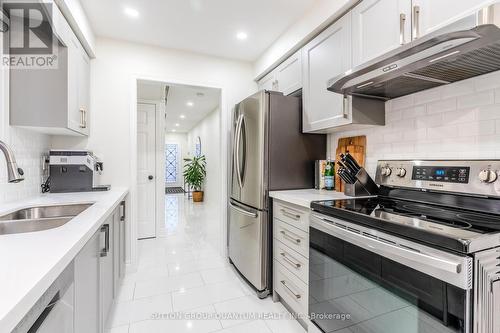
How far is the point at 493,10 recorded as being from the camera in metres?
0.92

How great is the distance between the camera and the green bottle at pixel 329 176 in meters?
2.23

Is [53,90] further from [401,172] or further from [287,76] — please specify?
[401,172]

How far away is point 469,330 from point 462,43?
106 cm

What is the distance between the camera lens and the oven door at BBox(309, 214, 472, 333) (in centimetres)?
85

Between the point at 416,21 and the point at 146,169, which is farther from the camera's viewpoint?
the point at 146,169

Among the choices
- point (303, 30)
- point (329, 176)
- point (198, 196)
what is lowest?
point (198, 196)

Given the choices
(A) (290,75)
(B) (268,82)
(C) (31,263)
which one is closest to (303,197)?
(A) (290,75)

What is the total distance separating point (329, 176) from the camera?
2.24 meters

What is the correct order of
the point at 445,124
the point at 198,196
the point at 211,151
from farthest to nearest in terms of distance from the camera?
1. the point at 198,196
2. the point at 211,151
3. the point at 445,124

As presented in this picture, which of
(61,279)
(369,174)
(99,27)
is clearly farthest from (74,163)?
(369,174)

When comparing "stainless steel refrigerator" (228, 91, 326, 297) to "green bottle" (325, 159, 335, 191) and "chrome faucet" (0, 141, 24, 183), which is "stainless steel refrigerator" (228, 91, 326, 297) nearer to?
"green bottle" (325, 159, 335, 191)

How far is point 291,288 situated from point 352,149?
4.01 ft

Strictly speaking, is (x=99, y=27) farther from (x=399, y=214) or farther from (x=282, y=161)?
(x=399, y=214)

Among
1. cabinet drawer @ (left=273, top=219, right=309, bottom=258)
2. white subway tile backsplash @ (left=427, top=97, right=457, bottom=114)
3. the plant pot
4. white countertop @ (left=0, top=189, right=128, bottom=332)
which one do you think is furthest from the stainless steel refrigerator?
the plant pot
